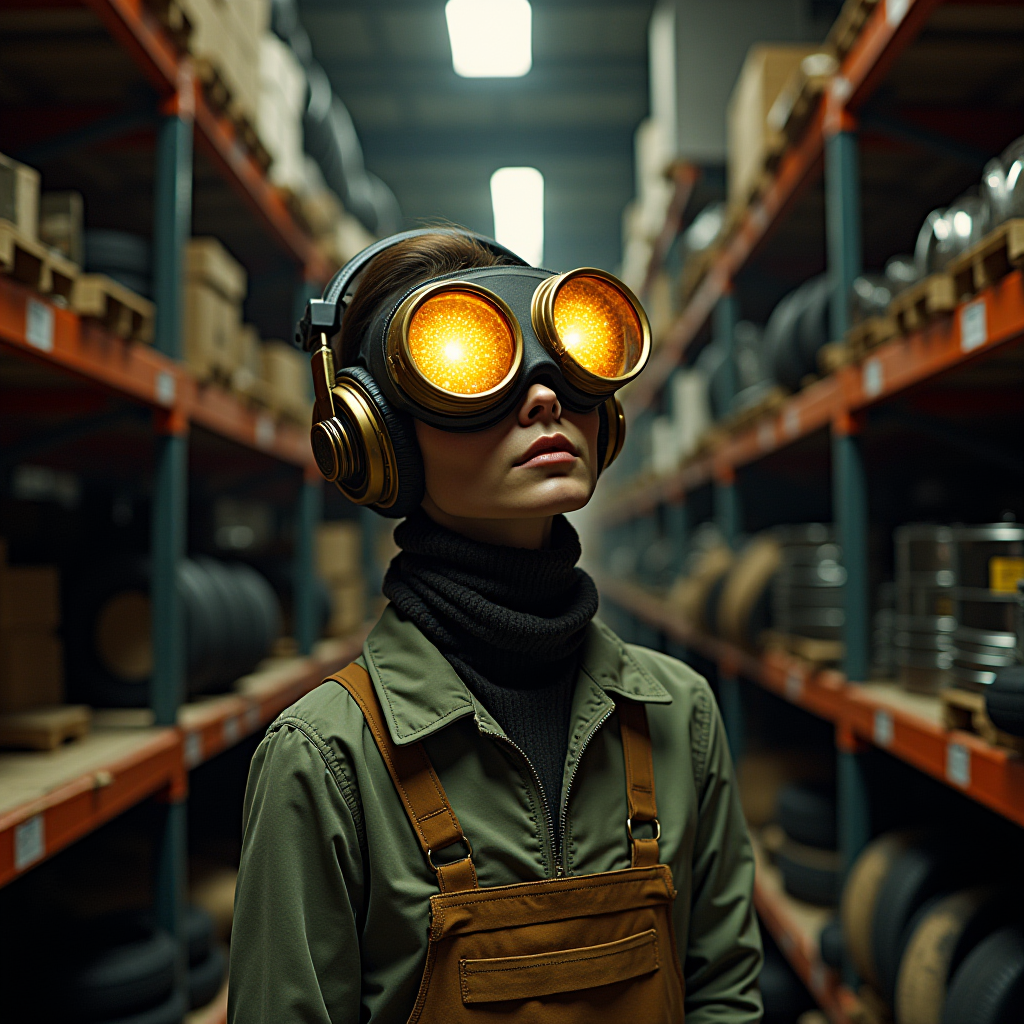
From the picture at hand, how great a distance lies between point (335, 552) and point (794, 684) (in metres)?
2.96

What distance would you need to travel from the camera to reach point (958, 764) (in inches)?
75.8

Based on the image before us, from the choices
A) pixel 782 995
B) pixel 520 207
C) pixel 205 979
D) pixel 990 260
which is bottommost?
pixel 782 995

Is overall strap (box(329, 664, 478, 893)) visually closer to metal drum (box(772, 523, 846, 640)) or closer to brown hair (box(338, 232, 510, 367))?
brown hair (box(338, 232, 510, 367))

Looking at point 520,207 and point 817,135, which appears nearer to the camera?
point 817,135

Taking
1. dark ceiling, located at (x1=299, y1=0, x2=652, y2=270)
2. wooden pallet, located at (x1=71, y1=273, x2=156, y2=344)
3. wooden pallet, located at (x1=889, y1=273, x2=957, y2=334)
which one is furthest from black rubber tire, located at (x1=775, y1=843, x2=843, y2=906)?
dark ceiling, located at (x1=299, y1=0, x2=652, y2=270)

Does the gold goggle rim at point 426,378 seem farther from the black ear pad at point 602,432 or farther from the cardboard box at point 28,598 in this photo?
the cardboard box at point 28,598

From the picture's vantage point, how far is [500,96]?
7.79 m

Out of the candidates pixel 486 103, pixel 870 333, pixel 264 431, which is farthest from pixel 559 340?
pixel 486 103

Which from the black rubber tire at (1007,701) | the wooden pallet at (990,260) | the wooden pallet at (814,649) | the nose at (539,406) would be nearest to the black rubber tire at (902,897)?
the wooden pallet at (814,649)

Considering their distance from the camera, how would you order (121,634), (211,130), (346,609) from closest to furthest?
(121,634) < (211,130) < (346,609)

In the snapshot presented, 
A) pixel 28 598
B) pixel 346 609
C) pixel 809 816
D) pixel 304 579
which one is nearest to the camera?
pixel 28 598

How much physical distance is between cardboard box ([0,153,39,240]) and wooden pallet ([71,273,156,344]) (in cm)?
16

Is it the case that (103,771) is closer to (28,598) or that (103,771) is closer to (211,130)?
(28,598)

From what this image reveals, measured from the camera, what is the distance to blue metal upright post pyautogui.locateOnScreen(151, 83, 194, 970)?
2.68 metres
